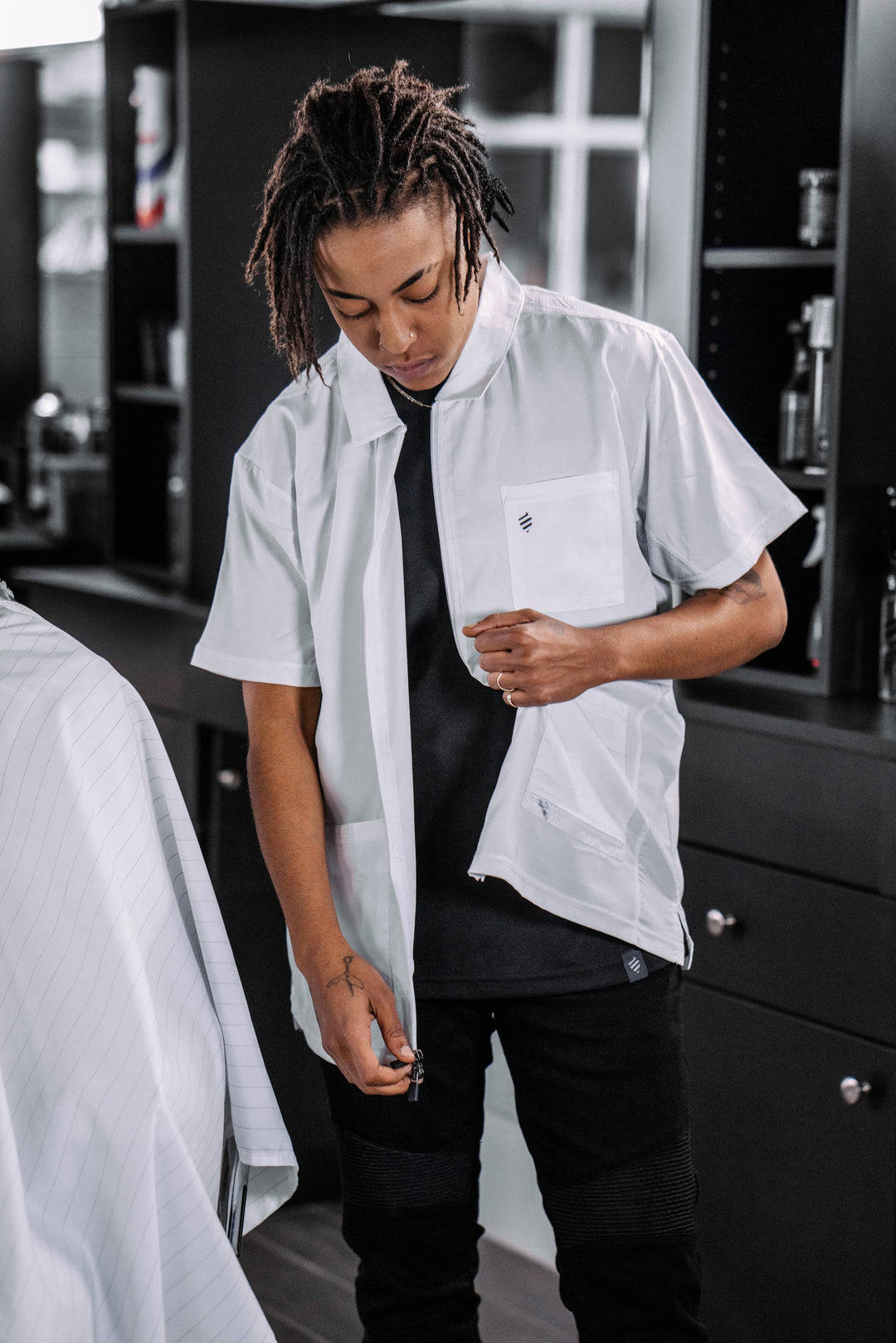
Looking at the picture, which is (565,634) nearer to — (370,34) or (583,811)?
(583,811)

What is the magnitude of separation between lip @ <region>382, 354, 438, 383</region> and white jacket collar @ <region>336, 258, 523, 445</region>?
36 millimetres

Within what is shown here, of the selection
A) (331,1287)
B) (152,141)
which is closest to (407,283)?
(331,1287)

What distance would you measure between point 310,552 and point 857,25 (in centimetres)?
109

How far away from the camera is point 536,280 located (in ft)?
14.8

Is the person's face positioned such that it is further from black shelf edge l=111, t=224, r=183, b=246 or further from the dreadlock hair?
black shelf edge l=111, t=224, r=183, b=246

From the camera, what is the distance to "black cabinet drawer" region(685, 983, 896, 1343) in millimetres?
1892

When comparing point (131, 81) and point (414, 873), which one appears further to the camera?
point (131, 81)

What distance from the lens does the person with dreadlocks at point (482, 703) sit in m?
1.33

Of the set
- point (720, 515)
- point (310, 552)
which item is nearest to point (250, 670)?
point (310, 552)

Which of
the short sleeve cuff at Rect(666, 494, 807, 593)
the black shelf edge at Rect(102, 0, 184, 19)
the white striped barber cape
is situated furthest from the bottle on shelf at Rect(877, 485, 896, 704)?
the black shelf edge at Rect(102, 0, 184, 19)

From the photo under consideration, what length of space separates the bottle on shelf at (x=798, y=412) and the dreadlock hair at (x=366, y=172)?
0.96 metres

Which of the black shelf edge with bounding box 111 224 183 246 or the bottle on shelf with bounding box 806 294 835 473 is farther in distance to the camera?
the black shelf edge with bounding box 111 224 183 246

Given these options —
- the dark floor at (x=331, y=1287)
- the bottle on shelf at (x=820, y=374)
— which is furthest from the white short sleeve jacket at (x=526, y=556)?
the dark floor at (x=331, y=1287)

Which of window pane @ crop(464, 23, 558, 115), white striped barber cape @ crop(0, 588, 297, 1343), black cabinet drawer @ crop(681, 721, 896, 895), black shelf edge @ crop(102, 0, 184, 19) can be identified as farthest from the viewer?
window pane @ crop(464, 23, 558, 115)
